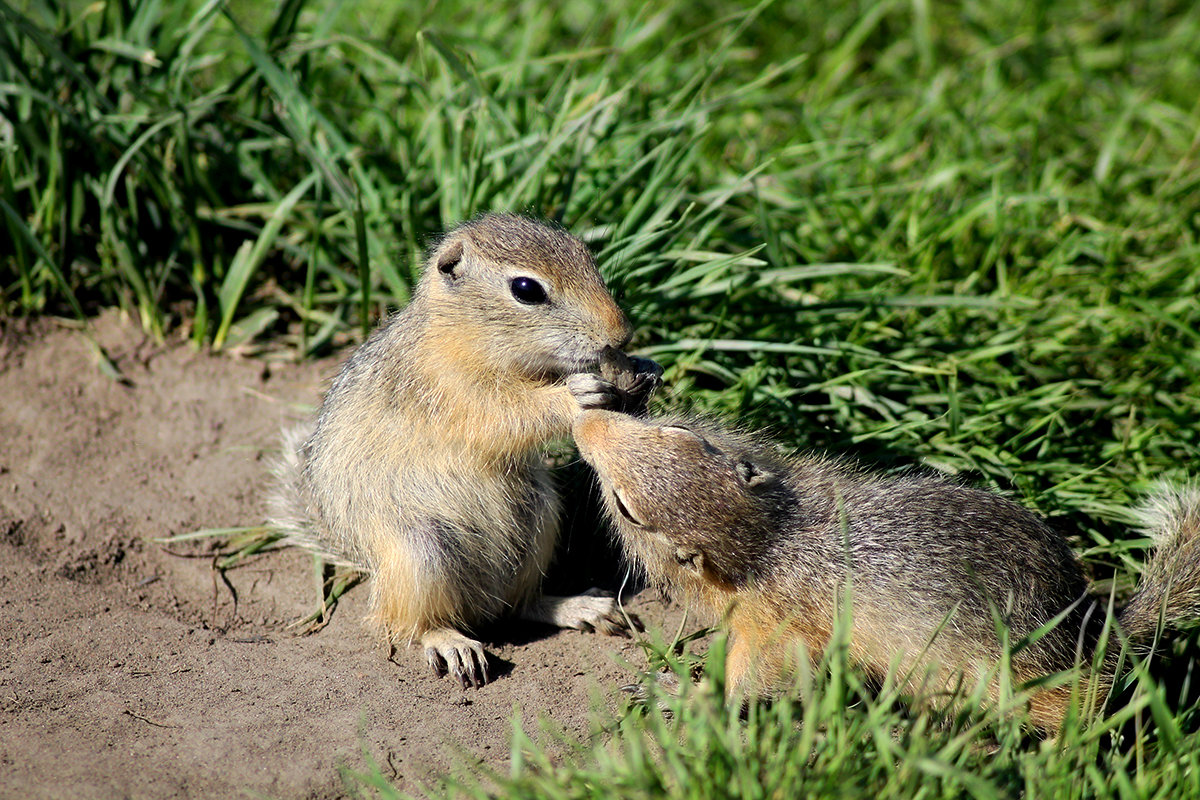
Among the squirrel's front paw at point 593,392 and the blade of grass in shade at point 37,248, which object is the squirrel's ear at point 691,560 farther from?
the blade of grass in shade at point 37,248

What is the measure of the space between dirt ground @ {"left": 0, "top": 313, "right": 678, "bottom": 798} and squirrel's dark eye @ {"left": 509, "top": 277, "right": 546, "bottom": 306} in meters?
1.49

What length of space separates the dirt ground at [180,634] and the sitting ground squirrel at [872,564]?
2.34ft

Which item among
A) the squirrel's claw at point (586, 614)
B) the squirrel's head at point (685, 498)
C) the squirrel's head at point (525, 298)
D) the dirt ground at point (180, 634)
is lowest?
the dirt ground at point (180, 634)

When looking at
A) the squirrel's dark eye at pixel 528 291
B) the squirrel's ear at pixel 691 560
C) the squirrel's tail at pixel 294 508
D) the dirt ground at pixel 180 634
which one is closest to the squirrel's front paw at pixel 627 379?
the squirrel's dark eye at pixel 528 291

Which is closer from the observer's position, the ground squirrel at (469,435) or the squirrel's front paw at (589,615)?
the ground squirrel at (469,435)

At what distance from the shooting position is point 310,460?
16.2ft

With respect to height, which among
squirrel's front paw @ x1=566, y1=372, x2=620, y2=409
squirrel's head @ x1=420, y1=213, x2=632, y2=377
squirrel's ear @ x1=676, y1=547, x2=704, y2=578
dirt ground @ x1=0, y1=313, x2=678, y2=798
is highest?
squirrel's head @ x1=420, y1=213, x2=632, y2=377

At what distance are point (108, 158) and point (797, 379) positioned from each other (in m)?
4.01

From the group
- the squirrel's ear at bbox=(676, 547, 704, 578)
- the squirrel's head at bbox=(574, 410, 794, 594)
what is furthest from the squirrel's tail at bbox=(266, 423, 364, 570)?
the squirrel's ear at bbox=(676, 547, 704, 578)

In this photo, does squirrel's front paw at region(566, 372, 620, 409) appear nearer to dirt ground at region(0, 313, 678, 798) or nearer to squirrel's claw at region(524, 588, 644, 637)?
squirrel's claw at region(524, 588, 644, 637)

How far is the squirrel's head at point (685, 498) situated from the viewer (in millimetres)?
3938

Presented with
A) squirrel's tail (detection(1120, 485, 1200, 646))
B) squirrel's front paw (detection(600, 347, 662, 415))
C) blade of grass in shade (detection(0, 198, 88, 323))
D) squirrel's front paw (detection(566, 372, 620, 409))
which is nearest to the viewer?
squirrel's tail (detection(1120, 485, 1200, 646))

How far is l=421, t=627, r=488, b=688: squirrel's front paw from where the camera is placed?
4.41 m

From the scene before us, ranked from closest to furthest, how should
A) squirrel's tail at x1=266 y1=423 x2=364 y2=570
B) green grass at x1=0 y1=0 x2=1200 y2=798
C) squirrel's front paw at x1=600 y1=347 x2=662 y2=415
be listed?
squirrel's front paw at x1=600 y1=347 x2=662 y2=415, squirrel's tail at x1=266 y1=423 x2=364 y2=570, green grass at x1=0 y1=0 x2=1200 y2=798
